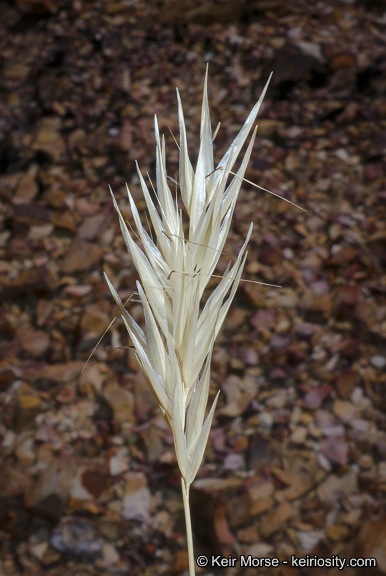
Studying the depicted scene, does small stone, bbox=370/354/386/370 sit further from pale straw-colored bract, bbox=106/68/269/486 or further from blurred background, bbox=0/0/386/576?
pale straw-colored bract, bbox=106/68/269/486

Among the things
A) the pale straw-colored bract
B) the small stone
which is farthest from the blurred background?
the pale straw-colored bract

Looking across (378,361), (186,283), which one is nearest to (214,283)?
(378,361)

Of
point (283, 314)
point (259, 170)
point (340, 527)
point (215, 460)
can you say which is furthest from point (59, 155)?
point (340, 527)

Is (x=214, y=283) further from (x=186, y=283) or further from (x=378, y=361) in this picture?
(x=186, y=283)

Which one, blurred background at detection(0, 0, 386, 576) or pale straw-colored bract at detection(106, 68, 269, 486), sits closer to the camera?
pale straw-colored bract at detection(106, 68, 269, 486)

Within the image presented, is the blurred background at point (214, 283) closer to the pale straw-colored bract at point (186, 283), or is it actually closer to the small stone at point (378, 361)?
the small stone at point (378, 361)
